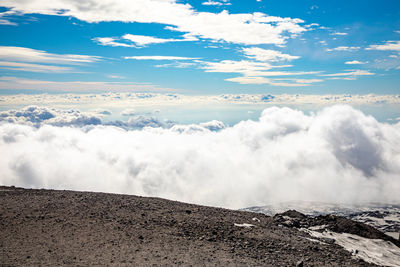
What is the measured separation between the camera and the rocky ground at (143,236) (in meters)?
16.2

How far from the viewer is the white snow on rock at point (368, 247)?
20541 mm

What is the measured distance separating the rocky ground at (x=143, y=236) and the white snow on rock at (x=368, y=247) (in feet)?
4.34

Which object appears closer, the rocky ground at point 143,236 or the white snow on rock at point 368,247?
the rocky ground at point 143,236

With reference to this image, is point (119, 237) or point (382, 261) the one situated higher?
point (119, 237)

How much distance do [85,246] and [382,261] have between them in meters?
21.3

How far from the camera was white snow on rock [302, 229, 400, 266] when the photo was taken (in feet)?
67.4

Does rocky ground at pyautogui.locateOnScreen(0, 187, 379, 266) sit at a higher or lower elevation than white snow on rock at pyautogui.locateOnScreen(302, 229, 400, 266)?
higher

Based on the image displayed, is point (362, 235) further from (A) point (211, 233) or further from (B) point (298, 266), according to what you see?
(A) point (211, 233)

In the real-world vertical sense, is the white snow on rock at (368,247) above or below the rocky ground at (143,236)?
below

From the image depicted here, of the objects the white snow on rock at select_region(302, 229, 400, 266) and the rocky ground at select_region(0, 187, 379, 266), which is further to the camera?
the white snow on rock at select_region(302, 229, 400, 266)

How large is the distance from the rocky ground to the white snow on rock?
132cm

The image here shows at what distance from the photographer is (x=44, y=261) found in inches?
595

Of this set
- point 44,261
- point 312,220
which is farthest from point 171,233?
point 312,220

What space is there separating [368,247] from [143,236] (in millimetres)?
18953
